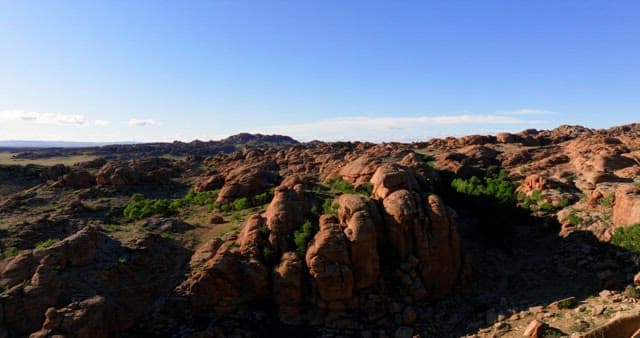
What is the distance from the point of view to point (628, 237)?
1800 cm

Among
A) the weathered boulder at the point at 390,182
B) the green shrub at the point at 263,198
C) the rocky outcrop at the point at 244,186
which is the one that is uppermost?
the weathered boulder at the point at 390,182

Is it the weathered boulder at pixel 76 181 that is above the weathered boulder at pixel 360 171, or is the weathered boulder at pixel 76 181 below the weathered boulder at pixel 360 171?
below

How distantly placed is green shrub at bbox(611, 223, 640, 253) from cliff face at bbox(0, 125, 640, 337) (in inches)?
16.5

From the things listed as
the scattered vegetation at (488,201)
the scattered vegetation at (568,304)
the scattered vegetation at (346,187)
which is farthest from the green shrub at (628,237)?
the scattered vegetation at (346,187)

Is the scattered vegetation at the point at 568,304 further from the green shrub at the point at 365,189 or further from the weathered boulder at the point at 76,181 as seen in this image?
the weathered boulder at the point at 76,181

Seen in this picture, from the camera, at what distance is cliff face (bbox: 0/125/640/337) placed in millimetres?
15859

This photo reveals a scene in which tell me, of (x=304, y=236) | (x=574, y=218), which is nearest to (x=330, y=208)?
(x=304, y=236)

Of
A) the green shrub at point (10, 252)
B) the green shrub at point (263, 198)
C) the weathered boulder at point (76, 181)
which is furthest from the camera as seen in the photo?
the weathered boulder at point (76, 181)

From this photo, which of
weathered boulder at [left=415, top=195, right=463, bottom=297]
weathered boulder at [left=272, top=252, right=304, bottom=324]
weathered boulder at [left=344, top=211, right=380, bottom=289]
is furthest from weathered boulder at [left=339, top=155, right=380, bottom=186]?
weathered boulder at [left=272, top=252, right=304, bottom=324]

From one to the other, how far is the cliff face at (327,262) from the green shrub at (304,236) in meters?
0.05

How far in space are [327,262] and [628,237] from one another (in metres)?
12.7

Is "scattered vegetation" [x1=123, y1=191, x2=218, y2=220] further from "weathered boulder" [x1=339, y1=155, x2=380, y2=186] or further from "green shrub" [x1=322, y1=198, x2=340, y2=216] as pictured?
"green shrub" [x1=322, y1=198, x2=340, y2=216]

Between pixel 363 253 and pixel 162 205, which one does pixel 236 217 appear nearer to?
pixel 162 205

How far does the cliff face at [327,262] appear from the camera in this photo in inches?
624
